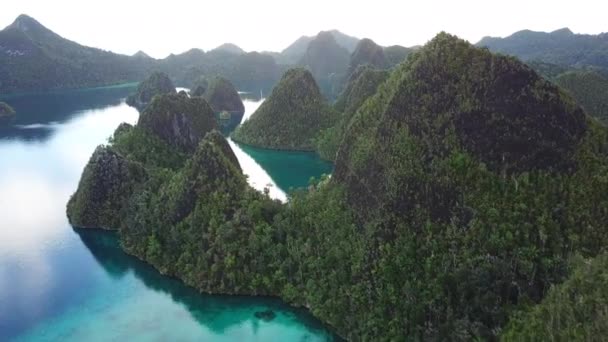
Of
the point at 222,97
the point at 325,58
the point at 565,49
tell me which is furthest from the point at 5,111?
the point at 565,49

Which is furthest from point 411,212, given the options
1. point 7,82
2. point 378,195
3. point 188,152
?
point 7,82

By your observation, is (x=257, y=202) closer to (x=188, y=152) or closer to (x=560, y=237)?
(x=560, y=237)

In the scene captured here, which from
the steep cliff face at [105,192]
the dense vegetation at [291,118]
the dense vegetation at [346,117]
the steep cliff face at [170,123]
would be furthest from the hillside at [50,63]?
the steep cliff face at [105,192]

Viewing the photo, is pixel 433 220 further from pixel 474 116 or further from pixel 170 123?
pixel 170 123

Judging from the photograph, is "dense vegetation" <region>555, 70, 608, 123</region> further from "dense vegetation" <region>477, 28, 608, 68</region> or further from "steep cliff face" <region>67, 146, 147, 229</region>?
"dense vegetation" <region>477, 28, 608, 68</region>

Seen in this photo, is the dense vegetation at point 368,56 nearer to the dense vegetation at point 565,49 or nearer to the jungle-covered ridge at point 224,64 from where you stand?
the jungle-covered ridge at point 224,64

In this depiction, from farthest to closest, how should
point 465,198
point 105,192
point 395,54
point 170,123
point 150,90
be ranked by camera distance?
point 395,54
point 150,90
point 170,123
point 105,192
point 465,198
